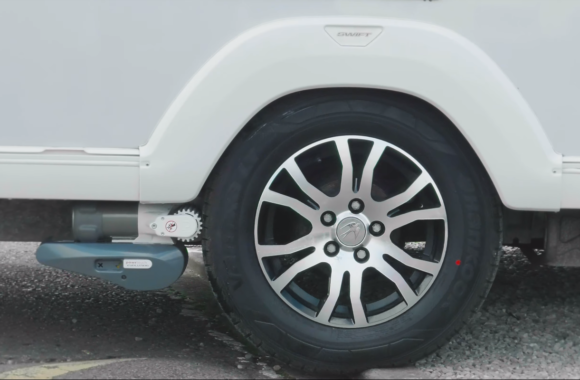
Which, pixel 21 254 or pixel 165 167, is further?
pixel 21 254

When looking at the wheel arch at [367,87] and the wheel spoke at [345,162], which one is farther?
the wheel spoke at [345,162]

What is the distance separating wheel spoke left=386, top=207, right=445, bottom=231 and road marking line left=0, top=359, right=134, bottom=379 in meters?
1.20

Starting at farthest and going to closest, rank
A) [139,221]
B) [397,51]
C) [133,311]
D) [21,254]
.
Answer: [21,254], [133,311], [139,221], [397,51]

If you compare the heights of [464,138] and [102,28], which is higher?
[102,28]

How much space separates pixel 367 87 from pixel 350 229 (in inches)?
20.8

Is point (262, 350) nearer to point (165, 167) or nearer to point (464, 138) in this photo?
point (165, 167)

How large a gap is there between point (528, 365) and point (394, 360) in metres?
0.53

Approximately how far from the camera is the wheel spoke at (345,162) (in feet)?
9.20

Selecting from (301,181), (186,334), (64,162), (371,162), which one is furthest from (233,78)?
(186,334)

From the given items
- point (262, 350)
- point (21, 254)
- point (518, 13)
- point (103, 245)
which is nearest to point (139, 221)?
point (103, 245)

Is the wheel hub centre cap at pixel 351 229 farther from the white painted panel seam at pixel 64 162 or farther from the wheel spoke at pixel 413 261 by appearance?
the white painted panel seam at pixel 64 162

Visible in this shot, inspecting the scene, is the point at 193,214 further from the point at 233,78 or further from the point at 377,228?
the point at 377,228

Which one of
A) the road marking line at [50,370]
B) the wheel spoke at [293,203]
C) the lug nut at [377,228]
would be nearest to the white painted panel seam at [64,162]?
the wheel spoke at [293,203]

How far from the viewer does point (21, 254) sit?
484 centimetres
